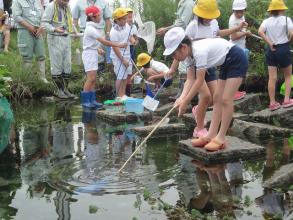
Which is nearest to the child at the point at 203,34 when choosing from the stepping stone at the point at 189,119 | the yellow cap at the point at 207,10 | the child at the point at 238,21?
the yellow cap at the point at 207,10

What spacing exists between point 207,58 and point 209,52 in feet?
0.22

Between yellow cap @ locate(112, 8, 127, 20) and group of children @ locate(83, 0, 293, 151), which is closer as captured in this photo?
group of children @ locate(83, 0, 293, 151)

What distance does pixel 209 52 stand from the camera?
562 cm

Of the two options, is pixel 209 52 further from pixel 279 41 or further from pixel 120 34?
pixel 120 34

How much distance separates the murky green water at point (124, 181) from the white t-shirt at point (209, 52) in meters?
1.11

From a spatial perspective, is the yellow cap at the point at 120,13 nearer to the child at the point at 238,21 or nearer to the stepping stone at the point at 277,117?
the child at the point at 238,21

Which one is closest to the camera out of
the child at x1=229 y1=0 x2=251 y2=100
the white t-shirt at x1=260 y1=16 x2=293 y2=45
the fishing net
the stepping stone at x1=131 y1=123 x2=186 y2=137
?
the fishing net

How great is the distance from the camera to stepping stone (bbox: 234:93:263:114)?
9.05 meters

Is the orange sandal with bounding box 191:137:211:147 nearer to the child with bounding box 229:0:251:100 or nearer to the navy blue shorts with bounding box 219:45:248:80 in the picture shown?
the navy blue shorts with bounding box 219:45:248:80

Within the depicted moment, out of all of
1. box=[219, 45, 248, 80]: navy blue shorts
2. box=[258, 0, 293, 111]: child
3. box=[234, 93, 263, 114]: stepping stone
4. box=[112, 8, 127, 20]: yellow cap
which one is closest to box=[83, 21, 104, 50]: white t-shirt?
box=[112, 8, 127, 20]: yellow cap

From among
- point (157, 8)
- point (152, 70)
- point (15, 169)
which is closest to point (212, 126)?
point (15, 169)

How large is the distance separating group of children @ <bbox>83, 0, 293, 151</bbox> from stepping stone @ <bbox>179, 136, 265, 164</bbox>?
8cm

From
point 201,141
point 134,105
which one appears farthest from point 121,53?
point 201,141

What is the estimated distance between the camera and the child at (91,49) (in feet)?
30.1
